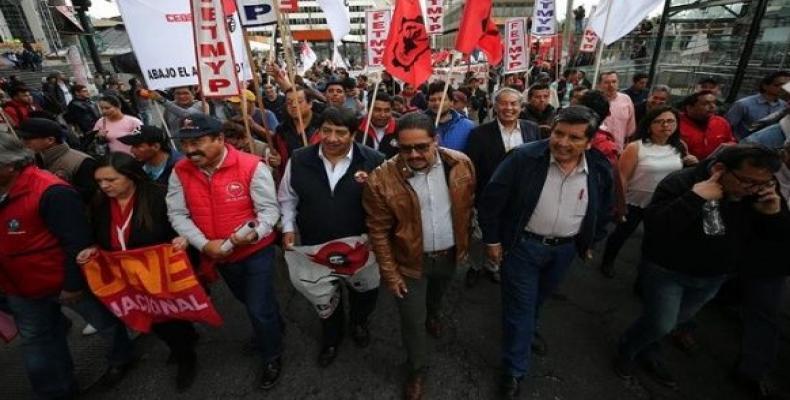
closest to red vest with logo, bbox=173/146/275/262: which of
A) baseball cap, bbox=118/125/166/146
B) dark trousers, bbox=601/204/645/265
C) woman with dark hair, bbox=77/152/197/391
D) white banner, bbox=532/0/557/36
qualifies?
woman with dark hair, bbox=77/152/197/391

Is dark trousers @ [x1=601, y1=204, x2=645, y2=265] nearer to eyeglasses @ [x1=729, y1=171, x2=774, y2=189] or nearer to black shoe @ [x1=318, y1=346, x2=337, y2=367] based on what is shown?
eyeglasses @ [x1=729, y1=171, x2=774, y2=189]

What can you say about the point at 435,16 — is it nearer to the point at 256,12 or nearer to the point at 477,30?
the point at 477,30

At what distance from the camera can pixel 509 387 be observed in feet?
9.00

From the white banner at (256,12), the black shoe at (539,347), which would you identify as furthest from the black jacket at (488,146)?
the white banner at (256,12)

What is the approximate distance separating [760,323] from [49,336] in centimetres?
499

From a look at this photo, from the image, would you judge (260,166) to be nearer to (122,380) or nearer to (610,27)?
(122,380)

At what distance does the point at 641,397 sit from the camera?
276cm

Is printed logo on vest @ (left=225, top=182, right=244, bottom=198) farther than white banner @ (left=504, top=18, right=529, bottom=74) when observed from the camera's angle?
No

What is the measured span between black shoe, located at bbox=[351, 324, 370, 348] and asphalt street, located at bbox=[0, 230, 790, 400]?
0.25 ft

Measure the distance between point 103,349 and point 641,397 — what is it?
449 cm

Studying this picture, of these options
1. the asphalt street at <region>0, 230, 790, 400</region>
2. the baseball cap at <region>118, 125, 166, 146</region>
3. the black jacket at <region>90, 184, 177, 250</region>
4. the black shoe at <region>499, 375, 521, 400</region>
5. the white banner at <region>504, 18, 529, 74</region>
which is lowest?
the asphalt street at <region>0, 230, 790, 400</region>

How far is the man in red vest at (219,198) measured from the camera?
8.07ft

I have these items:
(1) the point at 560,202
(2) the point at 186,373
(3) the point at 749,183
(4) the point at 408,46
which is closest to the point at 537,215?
(1) the point at 560,202

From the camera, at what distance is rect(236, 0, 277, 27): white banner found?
3385 millimetres
